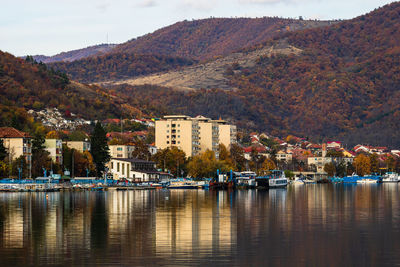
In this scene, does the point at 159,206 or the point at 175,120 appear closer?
the point at 159,206

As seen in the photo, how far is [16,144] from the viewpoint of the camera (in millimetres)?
132750

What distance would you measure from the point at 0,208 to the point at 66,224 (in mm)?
20324

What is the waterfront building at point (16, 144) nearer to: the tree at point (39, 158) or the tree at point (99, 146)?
the tree at point (39, 158)

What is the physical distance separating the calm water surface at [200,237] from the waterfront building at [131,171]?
8319cm

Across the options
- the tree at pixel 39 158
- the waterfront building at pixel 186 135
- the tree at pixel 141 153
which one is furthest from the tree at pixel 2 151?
the waterfront building at pixel 186 135

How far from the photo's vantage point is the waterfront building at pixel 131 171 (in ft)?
508

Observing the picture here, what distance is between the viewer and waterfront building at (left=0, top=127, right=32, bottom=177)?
433 feet

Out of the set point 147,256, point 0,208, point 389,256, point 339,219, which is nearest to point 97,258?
point 147,256

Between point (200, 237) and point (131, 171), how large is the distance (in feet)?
361

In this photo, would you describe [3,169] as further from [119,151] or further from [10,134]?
[119,151]

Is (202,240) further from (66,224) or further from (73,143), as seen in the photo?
(73,143)

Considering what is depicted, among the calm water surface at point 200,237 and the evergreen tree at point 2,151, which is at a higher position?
the evergreen tree at point 2,151

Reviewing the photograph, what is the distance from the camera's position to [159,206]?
7731cm

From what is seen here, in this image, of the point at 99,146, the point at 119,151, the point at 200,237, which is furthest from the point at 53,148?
the point at 200,237
